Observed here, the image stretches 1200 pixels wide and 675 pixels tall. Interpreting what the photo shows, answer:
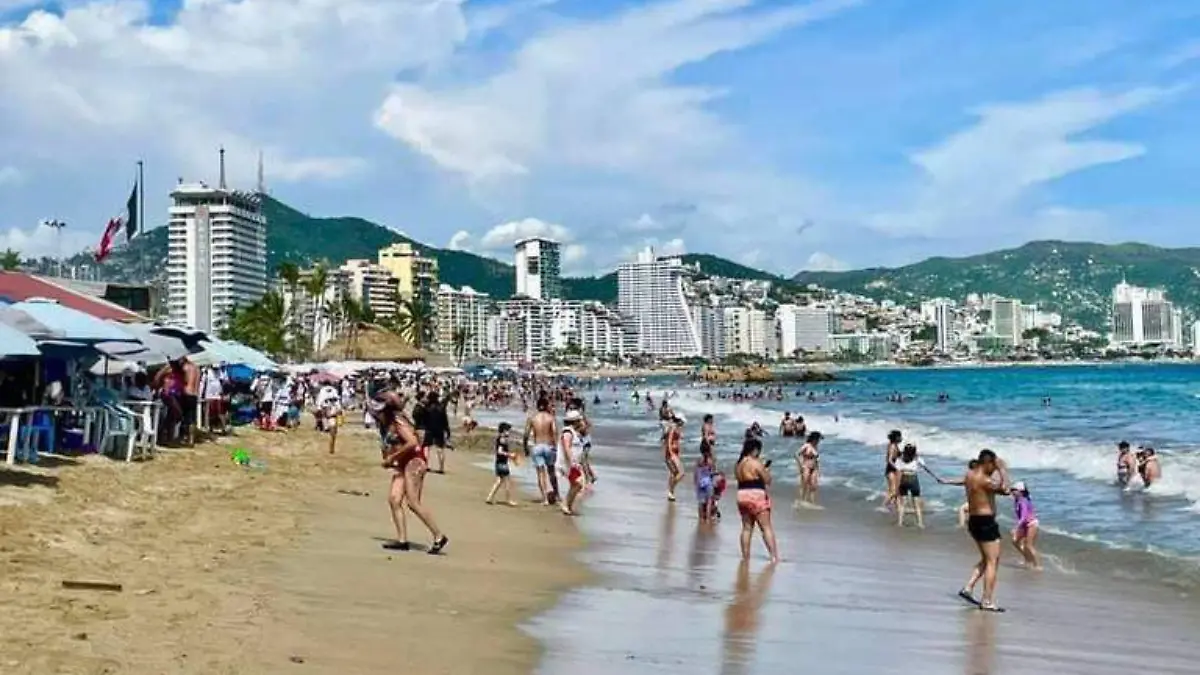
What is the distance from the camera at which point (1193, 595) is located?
460 inches

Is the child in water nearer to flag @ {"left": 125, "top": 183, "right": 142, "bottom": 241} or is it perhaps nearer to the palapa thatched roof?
flag @ {"left": 125, "top": 183, "right": 142, "bottom": 241}

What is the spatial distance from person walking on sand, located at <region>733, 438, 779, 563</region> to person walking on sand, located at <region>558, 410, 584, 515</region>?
4.21 m

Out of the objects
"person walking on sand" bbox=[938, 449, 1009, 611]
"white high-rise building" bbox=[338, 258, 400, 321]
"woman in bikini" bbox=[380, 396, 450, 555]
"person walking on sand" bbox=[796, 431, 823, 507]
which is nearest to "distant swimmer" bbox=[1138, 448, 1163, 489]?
"person walking on sand" bbox=[796, 431, 823, 507]

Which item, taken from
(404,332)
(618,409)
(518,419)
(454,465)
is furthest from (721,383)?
(454,465)

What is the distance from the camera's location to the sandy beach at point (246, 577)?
655cm

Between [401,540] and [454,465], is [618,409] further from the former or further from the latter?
[401,540]

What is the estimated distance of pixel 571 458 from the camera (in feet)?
55.2

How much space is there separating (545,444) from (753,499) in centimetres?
461

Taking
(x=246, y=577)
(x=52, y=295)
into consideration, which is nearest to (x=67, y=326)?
(x=246, y=577)

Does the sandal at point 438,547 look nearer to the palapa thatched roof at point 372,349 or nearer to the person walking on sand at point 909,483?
the person walking on sand at point 909,483

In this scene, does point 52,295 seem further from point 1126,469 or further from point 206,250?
point 206,250

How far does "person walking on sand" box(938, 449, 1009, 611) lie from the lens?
10492 millimetres

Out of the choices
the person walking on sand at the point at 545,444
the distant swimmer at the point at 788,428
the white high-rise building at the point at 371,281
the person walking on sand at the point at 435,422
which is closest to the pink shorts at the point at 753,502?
the person walking on sand at the point at 545,444

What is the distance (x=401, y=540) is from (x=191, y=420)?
10.0 metres
